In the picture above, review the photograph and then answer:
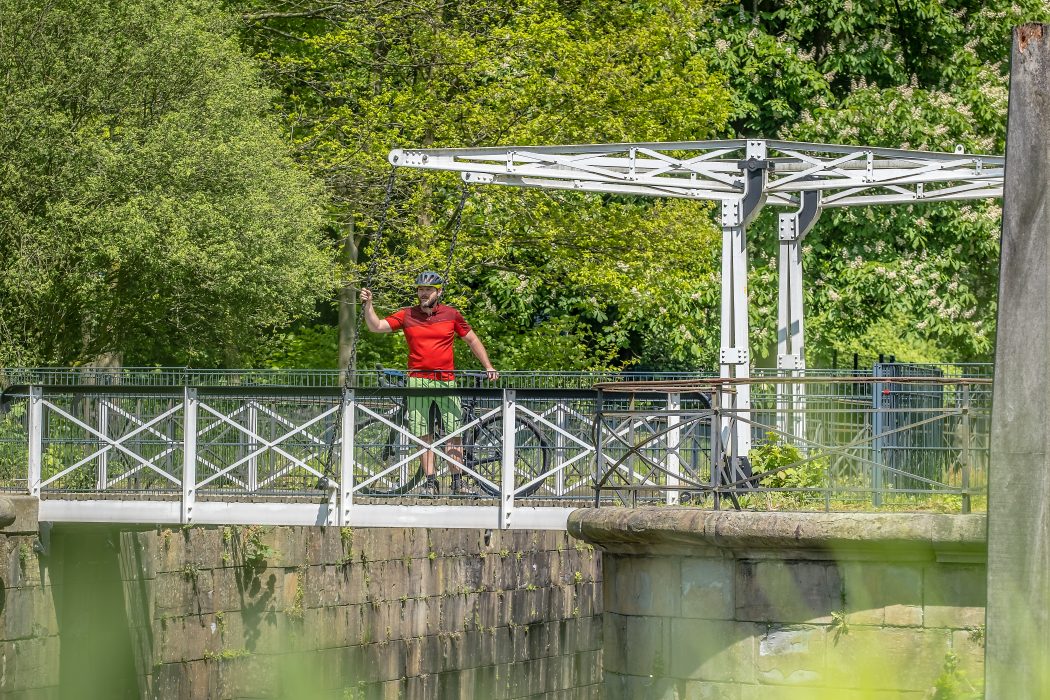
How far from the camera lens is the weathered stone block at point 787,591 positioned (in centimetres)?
919

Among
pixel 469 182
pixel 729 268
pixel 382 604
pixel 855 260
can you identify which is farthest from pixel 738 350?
pixel 855 260

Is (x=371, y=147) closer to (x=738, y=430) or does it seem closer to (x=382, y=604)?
(x=382, y=604)

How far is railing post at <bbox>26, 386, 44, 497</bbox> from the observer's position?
13969 millimetres

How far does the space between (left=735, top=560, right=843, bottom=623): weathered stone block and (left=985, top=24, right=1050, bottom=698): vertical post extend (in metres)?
2.37

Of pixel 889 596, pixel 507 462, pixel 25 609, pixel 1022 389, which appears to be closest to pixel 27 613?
pixel 25 609

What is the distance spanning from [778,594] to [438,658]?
679cm

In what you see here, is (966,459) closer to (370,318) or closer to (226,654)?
(370,318)

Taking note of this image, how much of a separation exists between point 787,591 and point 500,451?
4620 millimetres

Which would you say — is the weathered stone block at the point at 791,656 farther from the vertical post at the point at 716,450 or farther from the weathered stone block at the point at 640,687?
the vertical post at the point at 716,450

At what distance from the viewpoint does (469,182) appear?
1438cm

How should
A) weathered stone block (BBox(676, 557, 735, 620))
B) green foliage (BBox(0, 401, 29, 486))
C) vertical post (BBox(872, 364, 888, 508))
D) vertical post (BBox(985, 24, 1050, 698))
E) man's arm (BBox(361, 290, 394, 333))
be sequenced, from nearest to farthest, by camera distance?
vertical post (BBox(985, 24, 1050, 698))
weathered stone block (BBox(676, 557, 735, 620))
vertical post (BBox(872, 364, 888, 508))
man's arm (BBox(361, 290, 394, 333))
green foliage (BBox(0, 401, 29, 486))

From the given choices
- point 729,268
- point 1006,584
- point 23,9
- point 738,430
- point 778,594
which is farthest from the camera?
point 23,9

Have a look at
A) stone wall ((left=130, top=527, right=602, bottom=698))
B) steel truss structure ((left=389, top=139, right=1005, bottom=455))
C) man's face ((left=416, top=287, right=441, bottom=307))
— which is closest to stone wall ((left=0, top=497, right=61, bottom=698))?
stone wall ((left=130, top=527, right=602, bottom=698))

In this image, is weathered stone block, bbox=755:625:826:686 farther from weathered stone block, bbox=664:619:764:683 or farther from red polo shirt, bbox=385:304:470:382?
red polo shirt, bbox=385:304:470:382
